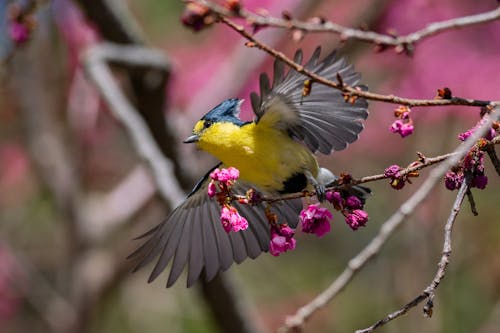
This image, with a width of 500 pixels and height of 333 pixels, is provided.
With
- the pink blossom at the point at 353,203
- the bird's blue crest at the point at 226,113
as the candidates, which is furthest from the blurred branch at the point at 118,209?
the pink blossom at the point at 353,203

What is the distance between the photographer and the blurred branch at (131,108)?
2.35 m

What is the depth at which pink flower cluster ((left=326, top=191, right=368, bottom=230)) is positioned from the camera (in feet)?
4.30

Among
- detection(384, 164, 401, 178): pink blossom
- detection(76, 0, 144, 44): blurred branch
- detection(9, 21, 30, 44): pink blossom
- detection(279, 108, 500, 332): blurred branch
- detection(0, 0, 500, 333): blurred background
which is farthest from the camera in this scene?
detection(0, 0, 500, 333): blurred background

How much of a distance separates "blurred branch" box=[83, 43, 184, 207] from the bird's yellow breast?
504 mm

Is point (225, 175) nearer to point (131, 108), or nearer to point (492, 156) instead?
point (492, 156)

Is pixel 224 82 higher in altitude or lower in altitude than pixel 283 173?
higher

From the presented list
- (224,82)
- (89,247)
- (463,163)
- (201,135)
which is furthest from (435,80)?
(463,163)

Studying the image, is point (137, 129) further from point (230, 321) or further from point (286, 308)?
point (286, 308)

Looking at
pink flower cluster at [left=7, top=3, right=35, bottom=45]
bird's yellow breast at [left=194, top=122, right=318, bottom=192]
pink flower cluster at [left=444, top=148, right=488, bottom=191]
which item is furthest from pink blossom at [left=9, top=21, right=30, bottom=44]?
pink flower cluster at [left=444, top=148, right=488, bottom=191]

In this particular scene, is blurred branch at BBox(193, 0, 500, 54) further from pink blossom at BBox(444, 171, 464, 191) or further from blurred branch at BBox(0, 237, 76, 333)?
blurred branch at BBox(0, 237, 76, 333)

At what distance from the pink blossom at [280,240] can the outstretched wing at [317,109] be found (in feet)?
0.76

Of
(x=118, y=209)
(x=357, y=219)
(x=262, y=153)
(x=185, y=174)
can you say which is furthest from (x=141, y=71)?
(x=357, y=219)

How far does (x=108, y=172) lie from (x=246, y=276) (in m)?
1.14

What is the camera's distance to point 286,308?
4.70m
